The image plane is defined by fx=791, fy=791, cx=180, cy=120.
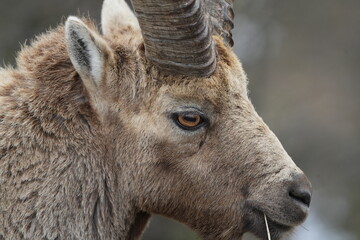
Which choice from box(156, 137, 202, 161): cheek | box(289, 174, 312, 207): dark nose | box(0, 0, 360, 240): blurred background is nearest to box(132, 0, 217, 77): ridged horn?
box(156, 137, 202, 161): cheek

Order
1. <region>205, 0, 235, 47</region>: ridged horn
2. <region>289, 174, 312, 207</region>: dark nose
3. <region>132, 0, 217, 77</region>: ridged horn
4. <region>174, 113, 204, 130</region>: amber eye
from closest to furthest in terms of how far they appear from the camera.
Result: <region>132, 0, 217, 77</region>: ridged horn < <region>289, 174, 312, 207</region>: dark nose < <region>174, 113, 204, 130</region>: amber eye < <region>205, 0, 235, 47</region>: ridged horn

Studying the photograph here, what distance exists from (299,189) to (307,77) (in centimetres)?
1875

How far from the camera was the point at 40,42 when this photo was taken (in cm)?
717

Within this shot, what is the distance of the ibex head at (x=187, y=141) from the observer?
22.0 ft

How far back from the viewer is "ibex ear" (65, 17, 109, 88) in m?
6.50

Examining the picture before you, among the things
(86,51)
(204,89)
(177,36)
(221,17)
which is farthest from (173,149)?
(221,17)

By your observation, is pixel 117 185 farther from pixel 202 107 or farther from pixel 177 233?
pixel 177 233

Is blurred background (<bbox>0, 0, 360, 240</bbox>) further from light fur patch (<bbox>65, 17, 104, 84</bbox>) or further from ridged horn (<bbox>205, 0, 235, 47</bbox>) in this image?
light fur patch (<bbox>65, 17, 104, 84</bbox>)

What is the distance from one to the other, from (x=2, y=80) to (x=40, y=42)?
19.3 inches

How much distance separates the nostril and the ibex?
12mm

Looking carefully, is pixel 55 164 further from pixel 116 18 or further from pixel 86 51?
pixel 116 18

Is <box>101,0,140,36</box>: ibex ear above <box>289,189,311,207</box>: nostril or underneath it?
above

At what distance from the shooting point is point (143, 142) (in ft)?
22.1

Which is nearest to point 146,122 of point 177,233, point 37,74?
point 37,74
